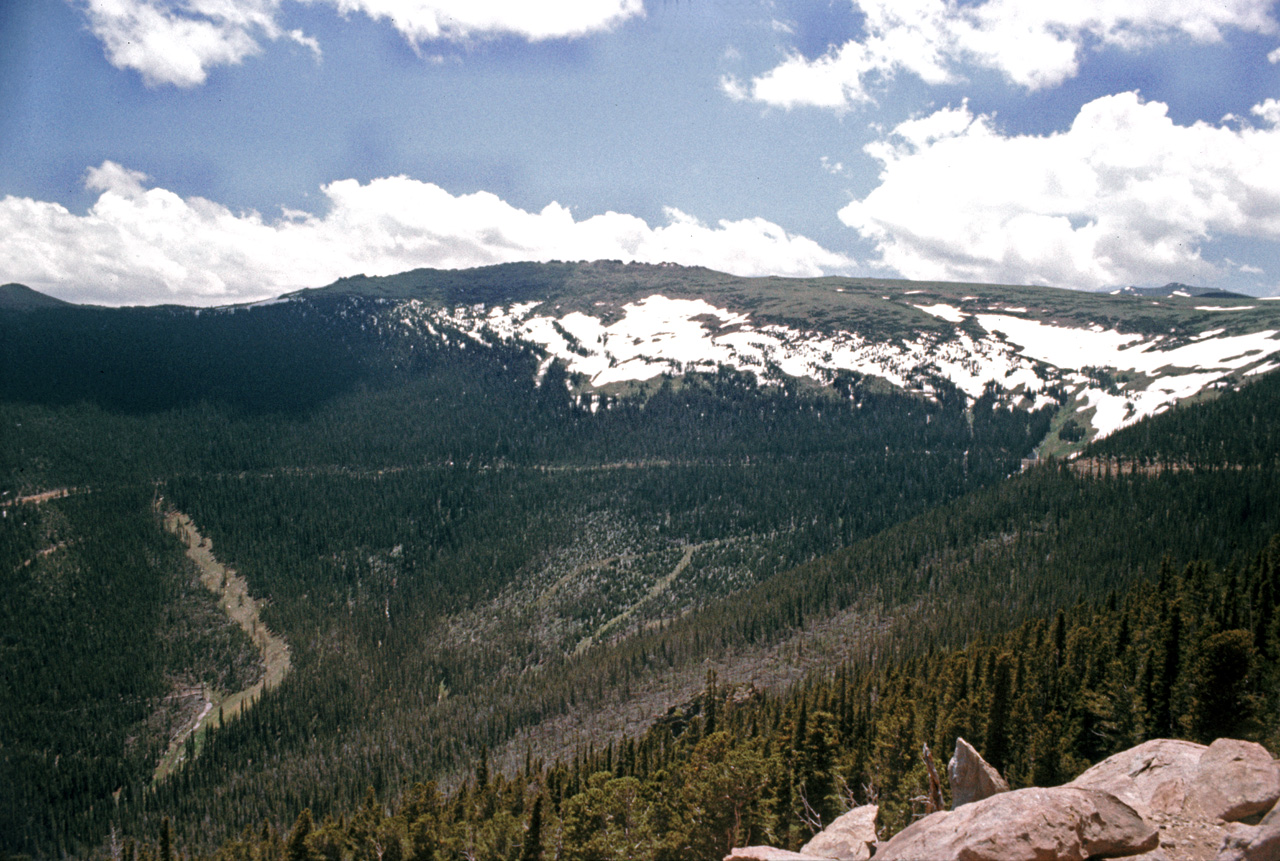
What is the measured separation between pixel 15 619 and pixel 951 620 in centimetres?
21557

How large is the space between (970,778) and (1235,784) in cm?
Answer: 1055

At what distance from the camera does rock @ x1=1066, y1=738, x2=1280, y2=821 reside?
24.8m

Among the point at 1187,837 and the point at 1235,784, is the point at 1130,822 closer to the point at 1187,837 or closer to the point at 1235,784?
the point at 1187,837

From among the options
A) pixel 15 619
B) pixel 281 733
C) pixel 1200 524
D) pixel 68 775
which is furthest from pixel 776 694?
pixel 15 619

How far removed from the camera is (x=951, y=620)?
417 feet

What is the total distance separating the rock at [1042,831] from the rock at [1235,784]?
11.9 ft

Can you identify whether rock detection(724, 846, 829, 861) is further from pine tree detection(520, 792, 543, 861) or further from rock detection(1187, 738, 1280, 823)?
pine tree detection(520, 792, 543, 861)

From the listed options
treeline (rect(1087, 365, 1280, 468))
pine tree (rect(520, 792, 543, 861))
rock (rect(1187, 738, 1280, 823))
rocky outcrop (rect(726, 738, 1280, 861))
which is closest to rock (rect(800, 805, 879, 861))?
rocky outcrop (rect(726, 738, 1280, 861))

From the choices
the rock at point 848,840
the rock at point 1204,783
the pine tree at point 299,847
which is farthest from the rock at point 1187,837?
the pine tree at point 299,847

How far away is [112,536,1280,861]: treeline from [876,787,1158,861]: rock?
96.1 ft

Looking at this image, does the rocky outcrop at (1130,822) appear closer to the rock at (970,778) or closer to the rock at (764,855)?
the rock at (764,855)

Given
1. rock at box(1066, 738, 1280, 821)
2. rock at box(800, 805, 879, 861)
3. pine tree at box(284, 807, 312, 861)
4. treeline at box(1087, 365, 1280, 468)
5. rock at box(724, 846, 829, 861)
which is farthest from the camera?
treeline at box(1087, 365, 1280, 468)

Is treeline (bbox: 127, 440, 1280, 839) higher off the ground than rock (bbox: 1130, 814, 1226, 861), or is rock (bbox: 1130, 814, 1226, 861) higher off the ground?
rock (bbox: 1130, 814, 1226, 861)

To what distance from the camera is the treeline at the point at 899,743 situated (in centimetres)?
5512
